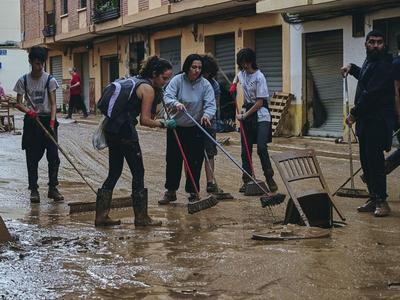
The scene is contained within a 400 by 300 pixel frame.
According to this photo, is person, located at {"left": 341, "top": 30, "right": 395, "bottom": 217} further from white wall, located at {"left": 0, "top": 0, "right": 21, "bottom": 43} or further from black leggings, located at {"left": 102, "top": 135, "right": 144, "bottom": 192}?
white wall, located at {"left": 0, "top": 0, "right": 21, "bottom": 43}

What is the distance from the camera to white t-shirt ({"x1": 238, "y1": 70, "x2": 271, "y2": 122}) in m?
9.33

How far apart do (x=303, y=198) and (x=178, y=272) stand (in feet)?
6.40

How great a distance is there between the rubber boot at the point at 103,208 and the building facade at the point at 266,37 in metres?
9.49

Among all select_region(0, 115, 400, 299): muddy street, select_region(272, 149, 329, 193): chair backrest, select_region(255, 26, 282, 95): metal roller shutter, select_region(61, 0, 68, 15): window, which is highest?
select_region(61, 0, 68, 15): window

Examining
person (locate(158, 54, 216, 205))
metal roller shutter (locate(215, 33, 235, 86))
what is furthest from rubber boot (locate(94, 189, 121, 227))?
metal roller shutter (locate(215, 33, 235, 86))

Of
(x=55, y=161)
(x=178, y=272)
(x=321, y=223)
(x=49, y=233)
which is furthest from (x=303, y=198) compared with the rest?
(x=55, y=161)

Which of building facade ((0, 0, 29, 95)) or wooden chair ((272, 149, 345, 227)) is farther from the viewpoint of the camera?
building facade ((0, 0, 29, 95))

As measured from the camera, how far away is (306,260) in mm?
5598

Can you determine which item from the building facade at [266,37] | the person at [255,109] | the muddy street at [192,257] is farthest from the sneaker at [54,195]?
the building facade at [266,37]

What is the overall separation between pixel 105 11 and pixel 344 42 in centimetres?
1306

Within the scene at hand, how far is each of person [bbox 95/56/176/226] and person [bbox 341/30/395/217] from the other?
2.00 metres

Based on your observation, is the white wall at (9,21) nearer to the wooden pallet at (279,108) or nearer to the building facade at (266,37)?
the building facade at (266,37)

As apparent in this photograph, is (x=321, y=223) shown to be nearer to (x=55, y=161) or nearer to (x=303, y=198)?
(x=303, y=198)

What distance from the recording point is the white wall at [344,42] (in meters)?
15.9
